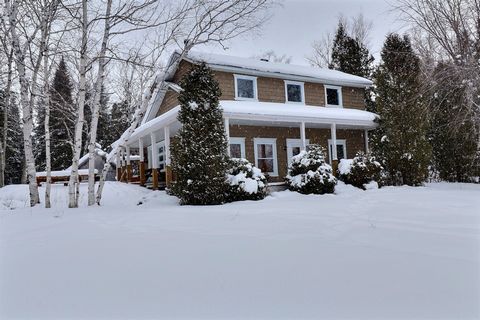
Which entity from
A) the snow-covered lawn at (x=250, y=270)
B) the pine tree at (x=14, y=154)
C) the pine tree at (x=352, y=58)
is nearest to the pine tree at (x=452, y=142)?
the snow-covered lawn at (x=250, y=270)

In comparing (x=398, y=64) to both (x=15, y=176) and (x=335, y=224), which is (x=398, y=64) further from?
(x=15, y=176)

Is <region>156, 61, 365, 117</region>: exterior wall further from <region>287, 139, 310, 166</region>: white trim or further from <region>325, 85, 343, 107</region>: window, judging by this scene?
<region>287, 139, 310, 166</region>: white trim

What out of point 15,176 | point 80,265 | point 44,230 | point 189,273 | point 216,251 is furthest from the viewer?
point 15,176

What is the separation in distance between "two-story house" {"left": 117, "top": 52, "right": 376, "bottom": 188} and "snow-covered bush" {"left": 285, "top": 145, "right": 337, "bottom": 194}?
4.66ft

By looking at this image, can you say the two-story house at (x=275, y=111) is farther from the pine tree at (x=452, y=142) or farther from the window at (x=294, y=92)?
the pine tree at (x=452, y=142)

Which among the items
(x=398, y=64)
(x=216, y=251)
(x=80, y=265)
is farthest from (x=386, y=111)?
(x=80, y=265)

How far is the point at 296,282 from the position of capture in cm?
280

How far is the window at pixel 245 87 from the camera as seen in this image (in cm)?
1557

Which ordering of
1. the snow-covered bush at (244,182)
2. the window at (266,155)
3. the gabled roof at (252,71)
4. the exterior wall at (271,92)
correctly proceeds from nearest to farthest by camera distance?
1. the snow-covered bush at (244,182)
2. the gabled roof at (252,71)
3. the exterior wall at (271,92)
4. the window at (266,155)

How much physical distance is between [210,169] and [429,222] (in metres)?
6.26

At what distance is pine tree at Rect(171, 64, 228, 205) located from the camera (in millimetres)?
10070

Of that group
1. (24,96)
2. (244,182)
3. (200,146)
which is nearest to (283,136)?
(244,182)

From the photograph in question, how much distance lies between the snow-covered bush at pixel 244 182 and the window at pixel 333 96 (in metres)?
8.39

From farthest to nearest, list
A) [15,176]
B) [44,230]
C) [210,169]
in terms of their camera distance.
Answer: [15,176] → [210,169] → [44,230]
